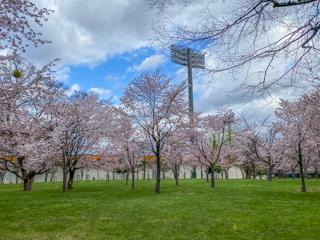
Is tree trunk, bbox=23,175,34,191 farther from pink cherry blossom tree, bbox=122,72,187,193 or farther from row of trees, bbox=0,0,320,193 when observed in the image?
pink cherry blossom tree, bbox=122,72,187,193

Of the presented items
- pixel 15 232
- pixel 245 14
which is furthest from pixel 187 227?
pixel 245 14

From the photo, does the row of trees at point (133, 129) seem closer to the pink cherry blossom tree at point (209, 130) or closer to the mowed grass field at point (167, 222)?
the pink cherry blossom tree at point (209, 130)

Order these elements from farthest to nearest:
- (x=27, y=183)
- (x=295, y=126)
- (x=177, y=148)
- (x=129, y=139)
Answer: (x=177, y=148), (x=27, y=183), (x=129, y=139), (x=295, y=126)

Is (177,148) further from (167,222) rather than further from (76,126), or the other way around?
(167,222)

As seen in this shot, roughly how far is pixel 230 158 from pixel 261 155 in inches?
187

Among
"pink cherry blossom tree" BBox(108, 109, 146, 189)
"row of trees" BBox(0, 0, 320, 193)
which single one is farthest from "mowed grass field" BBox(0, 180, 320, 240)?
"pink cherry blossom tree" BBox(108, 109, 146, 189)

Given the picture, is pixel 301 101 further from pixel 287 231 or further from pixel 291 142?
pixel 287 231

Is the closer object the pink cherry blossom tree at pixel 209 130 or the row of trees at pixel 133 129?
the row of trees at pixel 133 129

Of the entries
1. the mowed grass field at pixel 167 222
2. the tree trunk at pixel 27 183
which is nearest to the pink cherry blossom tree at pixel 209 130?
the tree trunk at pixel 27 183

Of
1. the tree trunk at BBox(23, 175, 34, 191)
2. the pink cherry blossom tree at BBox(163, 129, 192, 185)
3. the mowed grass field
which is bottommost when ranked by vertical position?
the mowed grass field

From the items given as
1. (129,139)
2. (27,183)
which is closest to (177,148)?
(129,139)

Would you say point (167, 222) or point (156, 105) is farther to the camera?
point (156, 105)

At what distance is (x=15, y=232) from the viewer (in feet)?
31.5

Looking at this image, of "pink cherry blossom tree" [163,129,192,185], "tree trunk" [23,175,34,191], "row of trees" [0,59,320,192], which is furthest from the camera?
"tree trunk" [23,175,34,191]
